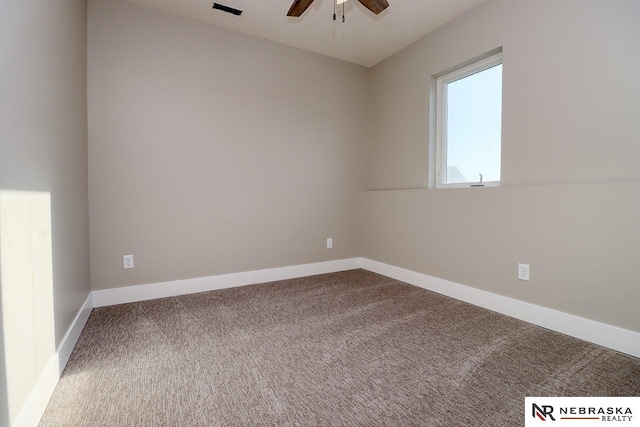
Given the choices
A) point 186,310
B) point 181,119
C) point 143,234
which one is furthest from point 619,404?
point 181,119

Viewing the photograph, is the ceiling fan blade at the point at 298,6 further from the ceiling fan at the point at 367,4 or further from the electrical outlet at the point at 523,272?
the electrical outlet at the point at 523,272

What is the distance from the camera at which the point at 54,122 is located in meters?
1.53

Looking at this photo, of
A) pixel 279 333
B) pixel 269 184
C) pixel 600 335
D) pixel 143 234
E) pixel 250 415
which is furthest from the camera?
pixel 269 184

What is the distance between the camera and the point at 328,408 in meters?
1.25

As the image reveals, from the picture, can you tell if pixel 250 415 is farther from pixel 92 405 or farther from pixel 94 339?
pixel 94 339

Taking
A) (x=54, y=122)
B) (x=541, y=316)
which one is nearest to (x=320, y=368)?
(x=541, y=316)

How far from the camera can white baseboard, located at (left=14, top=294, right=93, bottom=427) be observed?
1.09 meters

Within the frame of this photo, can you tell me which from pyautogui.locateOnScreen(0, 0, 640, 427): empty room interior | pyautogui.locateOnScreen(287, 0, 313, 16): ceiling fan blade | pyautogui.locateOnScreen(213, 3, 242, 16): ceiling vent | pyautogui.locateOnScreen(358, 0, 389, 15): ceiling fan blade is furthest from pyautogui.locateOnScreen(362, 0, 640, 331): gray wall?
pyautogui.locateOnScreen(213, 3, 242, 16): ceiling vent

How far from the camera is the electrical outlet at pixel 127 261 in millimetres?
2580

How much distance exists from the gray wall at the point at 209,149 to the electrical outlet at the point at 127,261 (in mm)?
45

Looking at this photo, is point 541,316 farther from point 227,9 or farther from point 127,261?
point 227,9

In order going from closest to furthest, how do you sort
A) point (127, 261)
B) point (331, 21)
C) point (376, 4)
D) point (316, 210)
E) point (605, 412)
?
point (605, 412), point (376, 4), point (127, 261), point (331, 21), point (316, 210)

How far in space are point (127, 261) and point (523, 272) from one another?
325 cm

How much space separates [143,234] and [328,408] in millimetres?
2239
